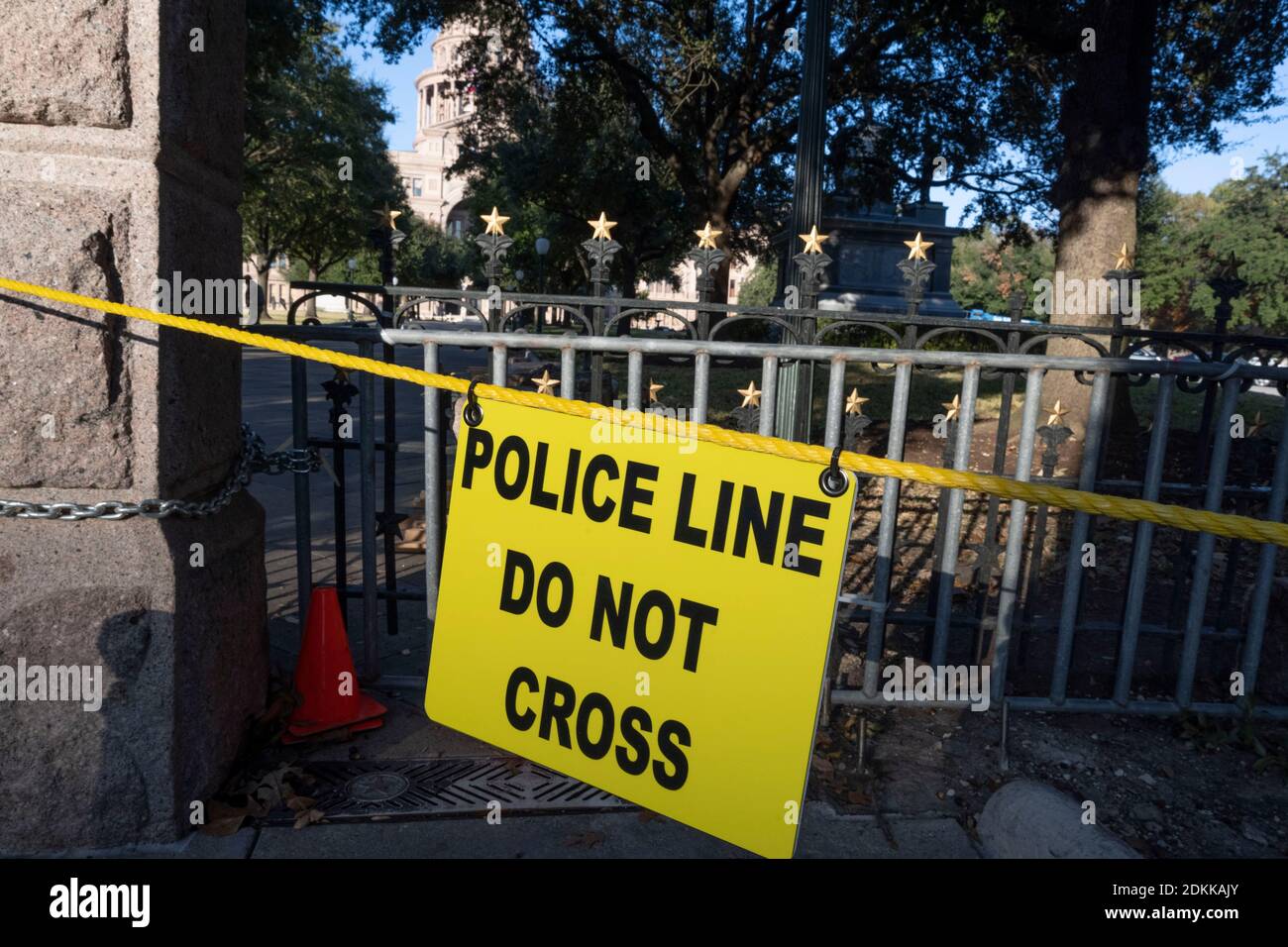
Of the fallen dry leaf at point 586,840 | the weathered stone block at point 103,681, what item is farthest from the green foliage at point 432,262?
the fallen dry leaf at point 586,840

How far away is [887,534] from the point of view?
326cm

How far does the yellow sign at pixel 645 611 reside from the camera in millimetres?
2111

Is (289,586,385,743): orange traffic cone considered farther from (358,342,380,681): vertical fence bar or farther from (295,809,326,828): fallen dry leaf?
(295,809,326,828): fallen dry leaf

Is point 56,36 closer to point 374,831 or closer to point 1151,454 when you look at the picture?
point 374,831

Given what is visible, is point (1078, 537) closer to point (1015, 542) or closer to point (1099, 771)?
point (1015, 542)

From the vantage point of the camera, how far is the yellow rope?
7.13ft

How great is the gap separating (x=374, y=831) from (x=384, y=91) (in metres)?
44.7

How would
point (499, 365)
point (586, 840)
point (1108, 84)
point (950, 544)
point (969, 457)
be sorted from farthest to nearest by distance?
point (1108, 84)
point (969, 457)
point (950, 544)
point (499, 365)
point (586, 840)

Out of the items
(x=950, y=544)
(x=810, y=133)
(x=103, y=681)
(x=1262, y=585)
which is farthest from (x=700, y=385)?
(x=810, y=133)

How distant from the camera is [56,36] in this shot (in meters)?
2.53

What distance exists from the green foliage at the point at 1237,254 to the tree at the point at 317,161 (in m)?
38.6

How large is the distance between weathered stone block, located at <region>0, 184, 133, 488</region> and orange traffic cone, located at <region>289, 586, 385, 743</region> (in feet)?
3.31

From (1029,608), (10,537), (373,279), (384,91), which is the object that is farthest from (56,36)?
(373,279)

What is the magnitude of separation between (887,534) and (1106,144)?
27.2 ft
